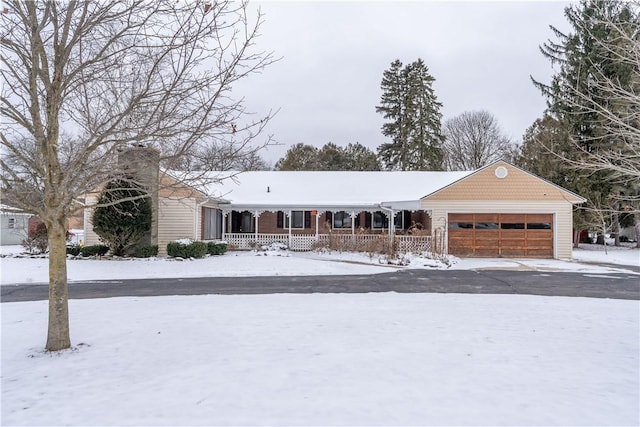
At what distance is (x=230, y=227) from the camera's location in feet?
80.1

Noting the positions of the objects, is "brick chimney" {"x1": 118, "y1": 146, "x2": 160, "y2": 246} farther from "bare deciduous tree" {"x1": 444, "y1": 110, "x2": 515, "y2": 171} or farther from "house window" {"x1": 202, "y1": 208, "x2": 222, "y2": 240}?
"bare deciduous tree" {"x1": 444, "y1": 110, "x2": 515, "y2": 171}

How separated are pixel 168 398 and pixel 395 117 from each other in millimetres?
42431

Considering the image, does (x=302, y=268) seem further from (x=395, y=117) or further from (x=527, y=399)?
(x=395, y=117)

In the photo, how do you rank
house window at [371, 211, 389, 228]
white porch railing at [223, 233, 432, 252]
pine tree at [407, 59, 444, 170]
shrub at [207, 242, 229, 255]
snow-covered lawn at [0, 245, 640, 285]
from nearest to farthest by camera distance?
snow-covered lawn at [0, 245, 640, 285] < shrub at [207, 242, 229, 255] < white porch railing at [223, 233, 432, 252] < house window at [371, 211, 389, 228] < pine tree at [407, 59, 444, 170]

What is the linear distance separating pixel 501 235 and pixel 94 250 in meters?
19.0

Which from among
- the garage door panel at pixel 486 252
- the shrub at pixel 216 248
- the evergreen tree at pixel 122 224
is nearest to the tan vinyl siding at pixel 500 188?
the garage door panel at pixel 486 252

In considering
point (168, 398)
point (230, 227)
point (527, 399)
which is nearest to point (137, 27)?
point (168, 398)

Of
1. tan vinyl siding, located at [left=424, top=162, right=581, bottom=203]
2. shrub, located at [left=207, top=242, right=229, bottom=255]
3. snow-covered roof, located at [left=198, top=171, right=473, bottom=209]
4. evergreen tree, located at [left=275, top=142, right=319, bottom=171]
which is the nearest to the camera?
shrub, located at [left=207, top=242, right=229, bottom=255]

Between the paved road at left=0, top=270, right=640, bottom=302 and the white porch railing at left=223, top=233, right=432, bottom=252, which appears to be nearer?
the paved road at left=0, top=270, right=640, bottom=302

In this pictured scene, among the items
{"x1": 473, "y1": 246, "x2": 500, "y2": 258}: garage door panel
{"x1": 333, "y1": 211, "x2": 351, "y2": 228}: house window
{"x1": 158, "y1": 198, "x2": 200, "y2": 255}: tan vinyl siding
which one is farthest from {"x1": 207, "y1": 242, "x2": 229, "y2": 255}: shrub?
{"x1": 473, "y1": 246, "x2": 500, "y2": 258}: garage door panel

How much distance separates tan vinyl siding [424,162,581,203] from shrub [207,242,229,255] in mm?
10297

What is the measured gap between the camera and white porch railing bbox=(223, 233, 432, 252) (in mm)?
20263

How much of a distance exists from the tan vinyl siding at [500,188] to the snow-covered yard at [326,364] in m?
12.3

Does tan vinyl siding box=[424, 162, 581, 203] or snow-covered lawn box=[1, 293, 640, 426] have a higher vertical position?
tan vinyl siding box=[424, 162, 581, 203]
